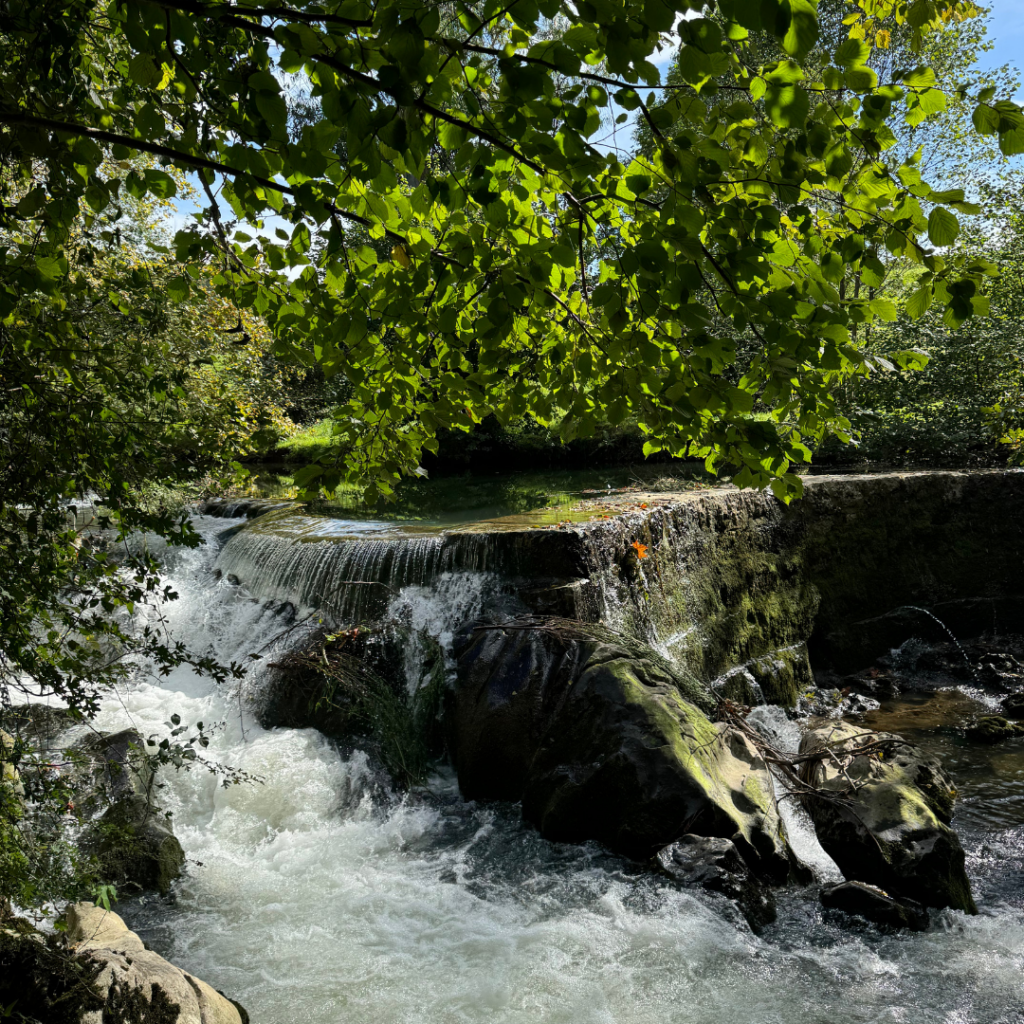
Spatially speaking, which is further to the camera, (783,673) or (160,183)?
(783,673)

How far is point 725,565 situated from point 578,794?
14.7ft

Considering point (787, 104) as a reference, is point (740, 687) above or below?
below

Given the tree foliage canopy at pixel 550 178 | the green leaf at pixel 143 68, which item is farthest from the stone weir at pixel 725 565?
the green leaf at pixel 143 68

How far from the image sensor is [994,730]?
745cm

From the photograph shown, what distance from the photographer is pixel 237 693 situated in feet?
23.7

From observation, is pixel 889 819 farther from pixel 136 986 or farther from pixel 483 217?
pixel 483 217

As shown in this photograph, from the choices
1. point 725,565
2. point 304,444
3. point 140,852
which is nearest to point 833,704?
point 725,565

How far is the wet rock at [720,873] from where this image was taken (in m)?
A: 4.38

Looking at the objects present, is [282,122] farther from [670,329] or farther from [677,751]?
[677,751]

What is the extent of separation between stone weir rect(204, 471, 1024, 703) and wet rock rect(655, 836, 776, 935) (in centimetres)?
228

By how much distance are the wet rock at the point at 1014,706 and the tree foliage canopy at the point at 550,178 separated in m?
7.34

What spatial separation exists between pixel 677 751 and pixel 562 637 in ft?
4.50

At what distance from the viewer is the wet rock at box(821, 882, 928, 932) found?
431 centimetres

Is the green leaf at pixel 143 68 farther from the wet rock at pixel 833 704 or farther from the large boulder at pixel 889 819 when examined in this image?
the wet rock at pixel 833 704
